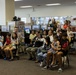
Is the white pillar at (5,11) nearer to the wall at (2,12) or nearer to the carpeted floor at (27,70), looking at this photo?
the wall at (2,12)

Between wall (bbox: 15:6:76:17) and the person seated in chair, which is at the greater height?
wall (bbox: 15:6:76:17)

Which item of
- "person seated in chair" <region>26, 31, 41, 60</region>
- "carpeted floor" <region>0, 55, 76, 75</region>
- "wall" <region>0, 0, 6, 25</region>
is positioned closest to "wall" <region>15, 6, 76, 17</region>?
"wall" <region>0, 0, 6, 25</region>

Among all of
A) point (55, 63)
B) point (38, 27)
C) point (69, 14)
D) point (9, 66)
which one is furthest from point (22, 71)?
point (69, 14)

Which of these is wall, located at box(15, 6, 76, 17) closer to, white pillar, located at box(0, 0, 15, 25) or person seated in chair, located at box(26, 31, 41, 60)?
white pillar, located at box(0, 0, 15, 25)

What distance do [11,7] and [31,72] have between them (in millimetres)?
4341

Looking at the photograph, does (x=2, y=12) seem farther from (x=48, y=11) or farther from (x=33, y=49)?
(x=48, y=11)

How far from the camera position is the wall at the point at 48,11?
44.0 feet

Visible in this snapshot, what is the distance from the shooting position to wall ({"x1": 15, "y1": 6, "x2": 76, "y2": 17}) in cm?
1341

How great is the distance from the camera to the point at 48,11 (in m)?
14.3

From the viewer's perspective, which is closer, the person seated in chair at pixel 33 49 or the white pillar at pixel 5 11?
the person seated in chair at pixel 33 49

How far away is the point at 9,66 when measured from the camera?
530 cm

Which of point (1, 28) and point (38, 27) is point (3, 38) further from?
point (38, 27)

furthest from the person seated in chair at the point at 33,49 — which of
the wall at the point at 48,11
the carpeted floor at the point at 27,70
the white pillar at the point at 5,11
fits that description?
the wall at the point at 48,11

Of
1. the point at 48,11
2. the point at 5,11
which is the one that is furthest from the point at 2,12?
the point at 48,11
